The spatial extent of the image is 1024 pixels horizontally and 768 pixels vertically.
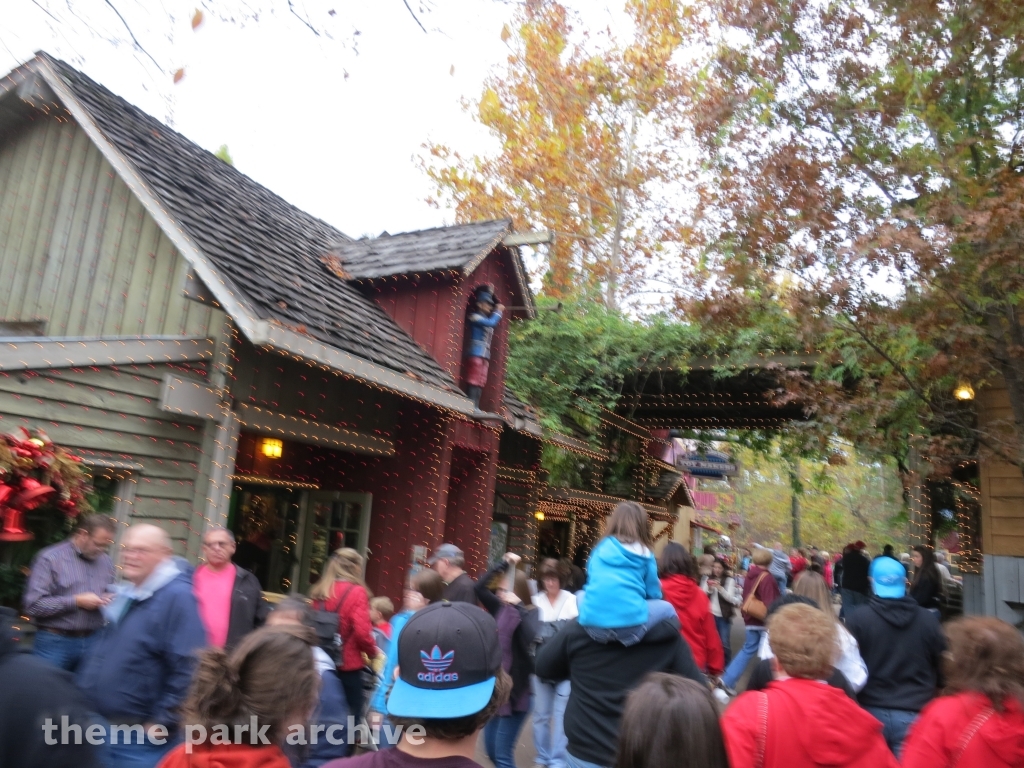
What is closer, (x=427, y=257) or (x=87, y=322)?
(x=87, y=322)

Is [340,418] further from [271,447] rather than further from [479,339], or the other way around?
[479,339]

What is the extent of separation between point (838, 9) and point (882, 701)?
288 inches

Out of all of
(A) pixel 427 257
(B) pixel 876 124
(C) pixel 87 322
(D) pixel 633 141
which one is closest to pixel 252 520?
(C) pixel 87 322

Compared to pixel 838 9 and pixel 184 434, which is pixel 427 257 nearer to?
pixel 184 434

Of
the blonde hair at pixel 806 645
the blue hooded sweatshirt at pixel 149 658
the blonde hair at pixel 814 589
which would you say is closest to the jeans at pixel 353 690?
the blue hooded sweatshirt at pixel 149 658

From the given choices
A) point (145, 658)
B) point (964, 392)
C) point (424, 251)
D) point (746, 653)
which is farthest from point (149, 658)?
point (964, 392)

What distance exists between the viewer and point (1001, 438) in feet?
28.7

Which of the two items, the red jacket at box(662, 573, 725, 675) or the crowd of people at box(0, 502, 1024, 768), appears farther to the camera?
the red jacket at box(662, 573, 725, 675)

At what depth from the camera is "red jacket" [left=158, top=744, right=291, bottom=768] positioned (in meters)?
1.99

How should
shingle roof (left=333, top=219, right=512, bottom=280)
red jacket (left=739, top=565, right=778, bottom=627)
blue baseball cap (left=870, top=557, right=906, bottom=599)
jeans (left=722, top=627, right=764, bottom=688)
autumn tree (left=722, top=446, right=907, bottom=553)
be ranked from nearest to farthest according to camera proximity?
blue baseball cap (left=870, top=557, right=906, bottom=599)
jeans (left=722, top=627, right=764, bottom=688)
red jacket (left=739, top=565, right=778, bottom=627)
shingle roof (left=333, top=219, right=512, bottom=280)
autumn tree (left=722, top=446, right=907, bottom=553)

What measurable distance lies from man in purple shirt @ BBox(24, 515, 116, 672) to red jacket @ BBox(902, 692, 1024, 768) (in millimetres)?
4548

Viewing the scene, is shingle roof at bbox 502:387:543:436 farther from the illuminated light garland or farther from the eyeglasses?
the eyeglasses

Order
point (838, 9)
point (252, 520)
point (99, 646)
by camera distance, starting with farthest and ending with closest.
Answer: point (252, 520)
point (838, 9)
point (99, 646)

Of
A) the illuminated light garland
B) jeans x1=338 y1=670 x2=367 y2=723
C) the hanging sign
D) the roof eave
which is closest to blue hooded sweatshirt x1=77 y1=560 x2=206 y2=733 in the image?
jeans x1=338 y1=670 x2=367 y2=723
